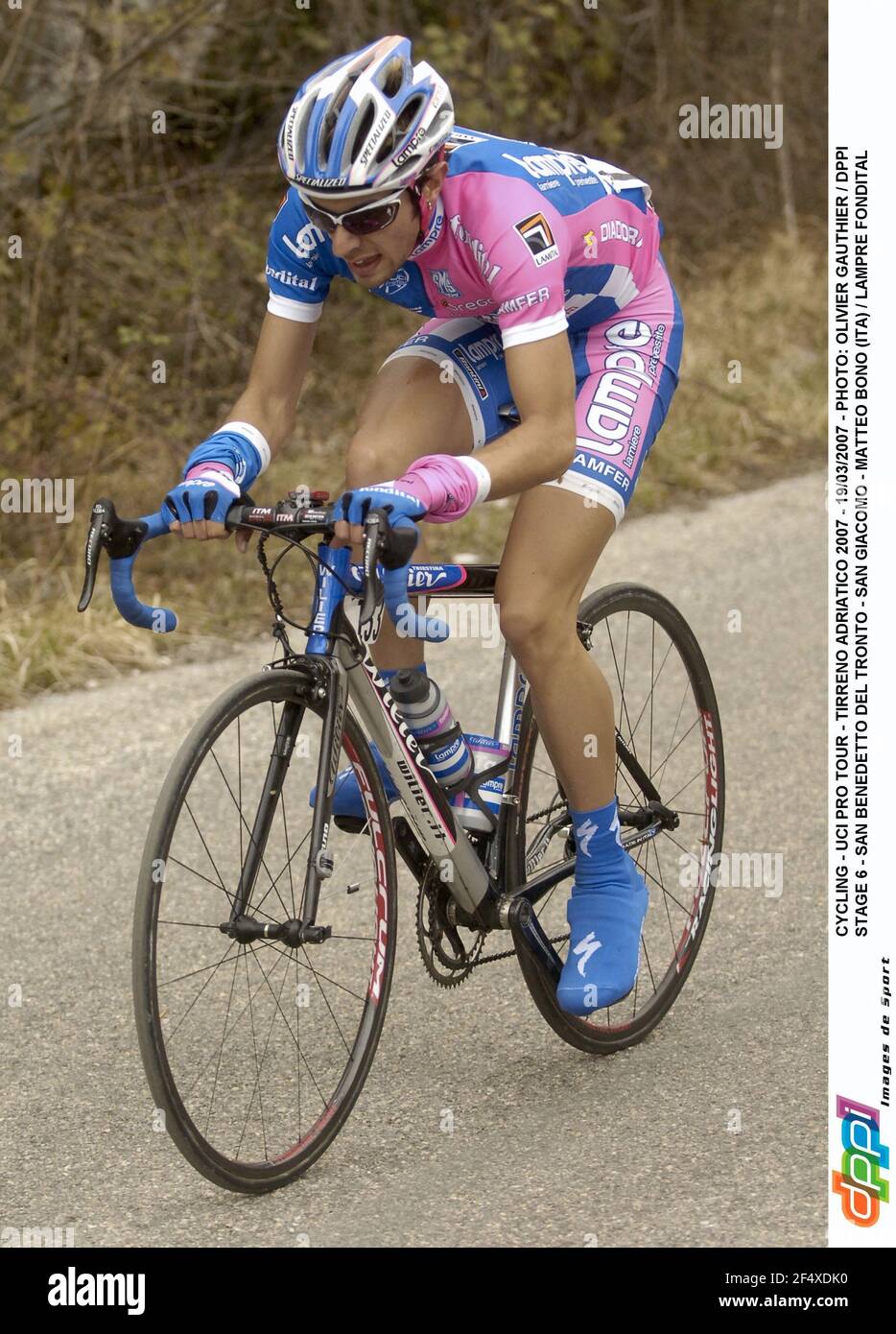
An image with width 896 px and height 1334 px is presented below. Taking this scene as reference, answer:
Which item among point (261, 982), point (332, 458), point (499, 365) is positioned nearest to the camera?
point (499, 365)

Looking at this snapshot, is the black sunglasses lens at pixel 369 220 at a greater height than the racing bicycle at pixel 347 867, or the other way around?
the black sunglasses lens at pixel 369 220

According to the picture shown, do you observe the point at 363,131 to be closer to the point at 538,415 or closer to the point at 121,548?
the point at 538,415

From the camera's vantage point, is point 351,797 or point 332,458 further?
point 332,458

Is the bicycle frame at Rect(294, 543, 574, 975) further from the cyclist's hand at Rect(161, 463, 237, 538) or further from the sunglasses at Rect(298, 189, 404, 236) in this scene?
the sunglasses at Rect(298, 189, 404, 236)

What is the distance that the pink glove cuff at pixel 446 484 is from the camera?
3.23m

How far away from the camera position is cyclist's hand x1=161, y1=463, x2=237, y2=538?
10.8 feet

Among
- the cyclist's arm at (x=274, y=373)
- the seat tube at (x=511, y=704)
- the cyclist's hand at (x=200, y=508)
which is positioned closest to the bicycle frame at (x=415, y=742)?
the seat tube at (x=511, y=704)

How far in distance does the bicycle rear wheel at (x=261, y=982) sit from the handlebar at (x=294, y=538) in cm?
25

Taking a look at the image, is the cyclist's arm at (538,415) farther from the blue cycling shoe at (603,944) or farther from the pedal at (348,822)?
the blue cycling shoe at (603,944)

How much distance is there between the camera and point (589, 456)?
12.7ft

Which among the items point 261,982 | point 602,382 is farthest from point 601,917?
point 602,382

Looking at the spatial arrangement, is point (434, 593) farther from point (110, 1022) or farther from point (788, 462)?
point (788, 462)

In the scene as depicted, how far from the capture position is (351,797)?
3770mm
